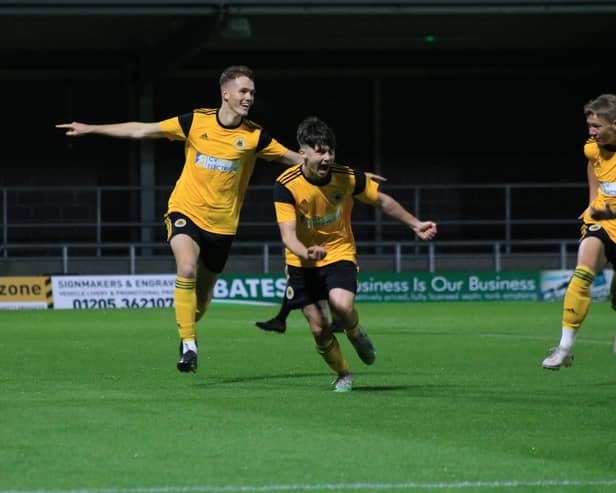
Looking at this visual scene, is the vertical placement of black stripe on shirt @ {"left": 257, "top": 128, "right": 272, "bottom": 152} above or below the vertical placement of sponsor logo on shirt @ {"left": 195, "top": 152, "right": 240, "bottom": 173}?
above

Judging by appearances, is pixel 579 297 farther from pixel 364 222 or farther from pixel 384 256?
pixel 364 222

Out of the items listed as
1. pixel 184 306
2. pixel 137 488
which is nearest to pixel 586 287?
pixel 184 306

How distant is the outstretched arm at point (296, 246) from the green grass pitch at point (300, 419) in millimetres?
978

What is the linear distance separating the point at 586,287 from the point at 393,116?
83.5 feet

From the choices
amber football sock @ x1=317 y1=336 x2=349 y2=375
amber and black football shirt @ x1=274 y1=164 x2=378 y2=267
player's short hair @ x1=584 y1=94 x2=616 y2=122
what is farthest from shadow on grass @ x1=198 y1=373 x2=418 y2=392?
player's short hair @ x1=584 y1=94 x2=616 y2=122

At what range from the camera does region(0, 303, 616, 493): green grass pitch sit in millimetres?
6461

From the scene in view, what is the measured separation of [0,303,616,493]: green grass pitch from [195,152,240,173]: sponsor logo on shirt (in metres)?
1.69

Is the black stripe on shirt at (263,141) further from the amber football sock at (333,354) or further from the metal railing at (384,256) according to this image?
the metal railing at (384,256)

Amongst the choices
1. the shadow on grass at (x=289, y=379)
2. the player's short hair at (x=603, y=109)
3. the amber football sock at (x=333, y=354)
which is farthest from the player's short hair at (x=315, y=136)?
the player's short hair at (x=603, y=109)

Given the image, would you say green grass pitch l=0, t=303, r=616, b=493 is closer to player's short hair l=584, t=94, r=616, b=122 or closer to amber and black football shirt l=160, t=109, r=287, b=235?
amber and black football shirt l=160, t=109, r=287, b=235

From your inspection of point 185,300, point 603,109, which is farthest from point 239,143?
point 603,109

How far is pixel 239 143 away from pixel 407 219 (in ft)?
6.36

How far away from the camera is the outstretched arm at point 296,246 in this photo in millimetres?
9289
